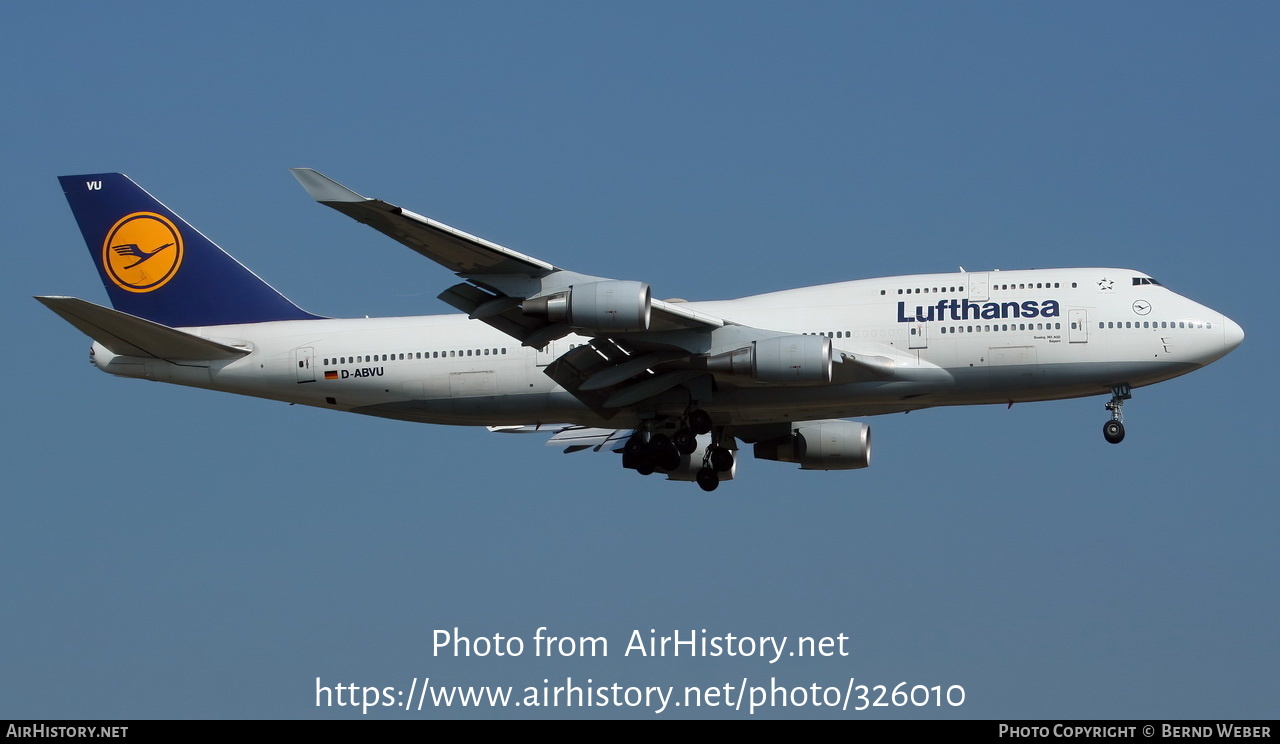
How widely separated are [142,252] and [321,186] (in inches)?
526

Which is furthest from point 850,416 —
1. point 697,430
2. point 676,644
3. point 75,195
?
point 75,195

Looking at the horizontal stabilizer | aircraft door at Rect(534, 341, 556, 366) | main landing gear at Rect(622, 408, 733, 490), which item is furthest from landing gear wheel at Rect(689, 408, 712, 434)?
the horizontal stabilizer

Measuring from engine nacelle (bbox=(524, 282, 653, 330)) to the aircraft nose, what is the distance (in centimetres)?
1395

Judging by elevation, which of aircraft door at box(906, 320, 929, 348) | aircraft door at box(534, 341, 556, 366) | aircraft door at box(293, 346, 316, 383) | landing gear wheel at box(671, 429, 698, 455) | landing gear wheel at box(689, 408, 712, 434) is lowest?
landing gear wheel at box(671, 429, 698, 455)

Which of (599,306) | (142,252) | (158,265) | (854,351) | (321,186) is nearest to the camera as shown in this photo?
(321,186)

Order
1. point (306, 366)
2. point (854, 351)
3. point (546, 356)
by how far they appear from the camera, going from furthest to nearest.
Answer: point (306, 366) < point (546, 356) < point (854, 351)

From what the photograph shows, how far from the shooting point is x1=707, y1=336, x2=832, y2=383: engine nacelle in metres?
35.9

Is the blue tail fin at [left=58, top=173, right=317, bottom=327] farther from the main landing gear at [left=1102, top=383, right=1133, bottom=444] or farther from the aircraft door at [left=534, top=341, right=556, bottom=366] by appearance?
the main landing gear at [left=1102, top=383, right=1133, bottom=444]

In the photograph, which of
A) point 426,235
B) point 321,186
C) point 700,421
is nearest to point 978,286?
point 700,421

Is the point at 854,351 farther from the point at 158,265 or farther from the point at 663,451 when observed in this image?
the point at 158,265

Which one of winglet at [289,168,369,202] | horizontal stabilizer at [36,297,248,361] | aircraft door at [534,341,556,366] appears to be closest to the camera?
winglet at [289,168,369,202]

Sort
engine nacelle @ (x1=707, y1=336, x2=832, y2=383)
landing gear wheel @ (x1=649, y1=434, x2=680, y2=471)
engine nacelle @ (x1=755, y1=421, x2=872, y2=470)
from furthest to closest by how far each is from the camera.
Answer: engine nacelle @ (x1=755, y1=421, x2=872, y2=470)
landing gear wheel @ (x1=649, y1=434, x2=680, y2=471)
engine nacelle @ (x1=707, y1=336, x2=832, y2=383)

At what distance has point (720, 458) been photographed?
42.2 metres

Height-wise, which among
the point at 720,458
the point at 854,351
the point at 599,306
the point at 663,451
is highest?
the point at 599,306
